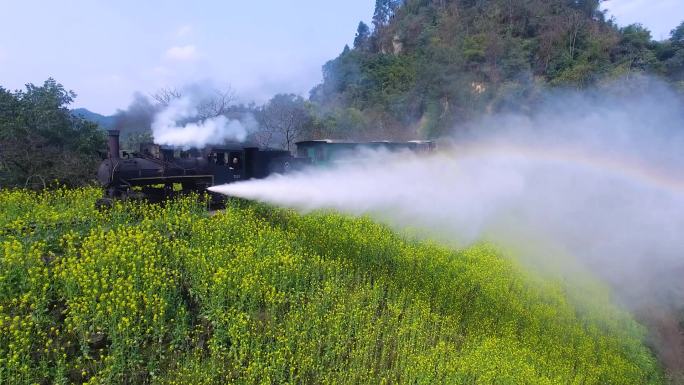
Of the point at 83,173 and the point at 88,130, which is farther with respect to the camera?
the point at 88,130

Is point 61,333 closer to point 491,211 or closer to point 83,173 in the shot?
point 83,173

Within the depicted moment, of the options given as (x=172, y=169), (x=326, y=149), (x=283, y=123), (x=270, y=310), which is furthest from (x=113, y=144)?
(x=283, y=123)

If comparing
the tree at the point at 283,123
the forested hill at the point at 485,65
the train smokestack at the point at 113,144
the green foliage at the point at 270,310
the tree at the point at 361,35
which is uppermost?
the tree at the point at 361,35

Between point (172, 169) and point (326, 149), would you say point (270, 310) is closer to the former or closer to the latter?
point (172, 169)

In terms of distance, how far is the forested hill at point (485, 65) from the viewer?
157 ft

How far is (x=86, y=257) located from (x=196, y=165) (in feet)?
28.3

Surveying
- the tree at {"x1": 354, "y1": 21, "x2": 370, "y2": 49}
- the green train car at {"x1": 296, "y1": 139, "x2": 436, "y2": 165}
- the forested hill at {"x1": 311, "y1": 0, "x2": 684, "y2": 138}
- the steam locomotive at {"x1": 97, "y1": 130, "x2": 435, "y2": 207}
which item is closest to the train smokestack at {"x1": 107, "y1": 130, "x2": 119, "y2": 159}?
the steam locomotive at {"x1": 97, "y1": 130, "x2": 435, "y2": 207}

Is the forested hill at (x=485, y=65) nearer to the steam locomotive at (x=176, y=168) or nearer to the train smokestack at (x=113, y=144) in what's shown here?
the steam locomotive at (x=176, y=168)

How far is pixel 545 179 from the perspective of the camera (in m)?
19.8

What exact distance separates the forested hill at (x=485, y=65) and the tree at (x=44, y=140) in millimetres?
29958

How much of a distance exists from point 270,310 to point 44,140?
16.3m

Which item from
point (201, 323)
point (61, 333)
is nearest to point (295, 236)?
point (201, 323)

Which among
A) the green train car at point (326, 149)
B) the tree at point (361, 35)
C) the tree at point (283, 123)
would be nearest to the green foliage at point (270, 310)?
the green train car at point (326, 149)

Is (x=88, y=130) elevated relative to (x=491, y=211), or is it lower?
elevated
